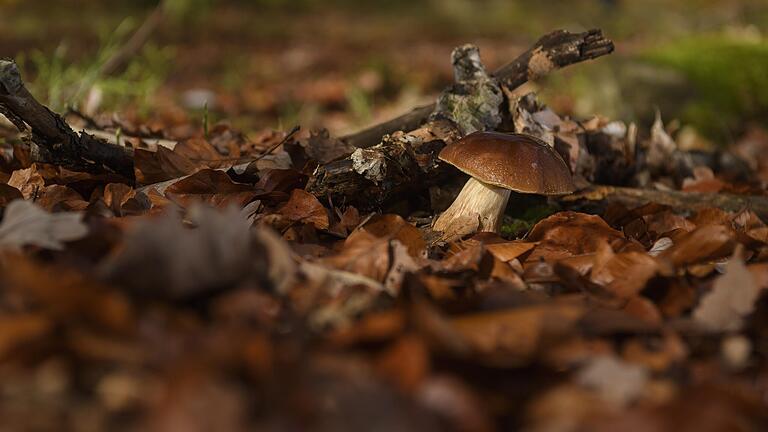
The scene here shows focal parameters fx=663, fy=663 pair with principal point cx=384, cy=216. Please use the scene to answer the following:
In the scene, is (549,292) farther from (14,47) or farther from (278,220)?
(14,47)

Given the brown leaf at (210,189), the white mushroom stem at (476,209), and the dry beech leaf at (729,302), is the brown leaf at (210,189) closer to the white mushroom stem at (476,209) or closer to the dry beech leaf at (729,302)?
the white mushroom stem at (476,209)

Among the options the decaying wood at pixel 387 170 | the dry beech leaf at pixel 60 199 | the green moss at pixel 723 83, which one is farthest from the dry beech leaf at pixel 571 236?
the green moss at pixel 723 83

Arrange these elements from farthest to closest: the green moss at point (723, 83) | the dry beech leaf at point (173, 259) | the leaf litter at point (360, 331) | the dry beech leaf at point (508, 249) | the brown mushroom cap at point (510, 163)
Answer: the green moss at point (723, 83) < the brown mushroom cap at point (510, 163) < the dry beech leaf at point (508, 249) < the dry beech leaf at point (173, 259) < the leaf litter at point (360, 331)

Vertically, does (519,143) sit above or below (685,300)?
above

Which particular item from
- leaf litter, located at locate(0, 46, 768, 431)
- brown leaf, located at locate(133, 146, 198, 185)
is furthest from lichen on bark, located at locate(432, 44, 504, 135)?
brown leaf, located at locate(133, 146, 198, 185)

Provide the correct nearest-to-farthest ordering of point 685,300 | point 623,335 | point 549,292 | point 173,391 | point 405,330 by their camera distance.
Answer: point 173,391 → point 405,330 → point 623,335 → point 685,300 → point 549,292

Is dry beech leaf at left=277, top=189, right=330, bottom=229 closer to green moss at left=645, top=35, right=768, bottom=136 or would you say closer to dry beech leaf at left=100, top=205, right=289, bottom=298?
dry beech leaf at left=100, top=205, right=289, bottom=298

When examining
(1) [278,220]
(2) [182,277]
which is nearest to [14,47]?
(1) [278,220]
